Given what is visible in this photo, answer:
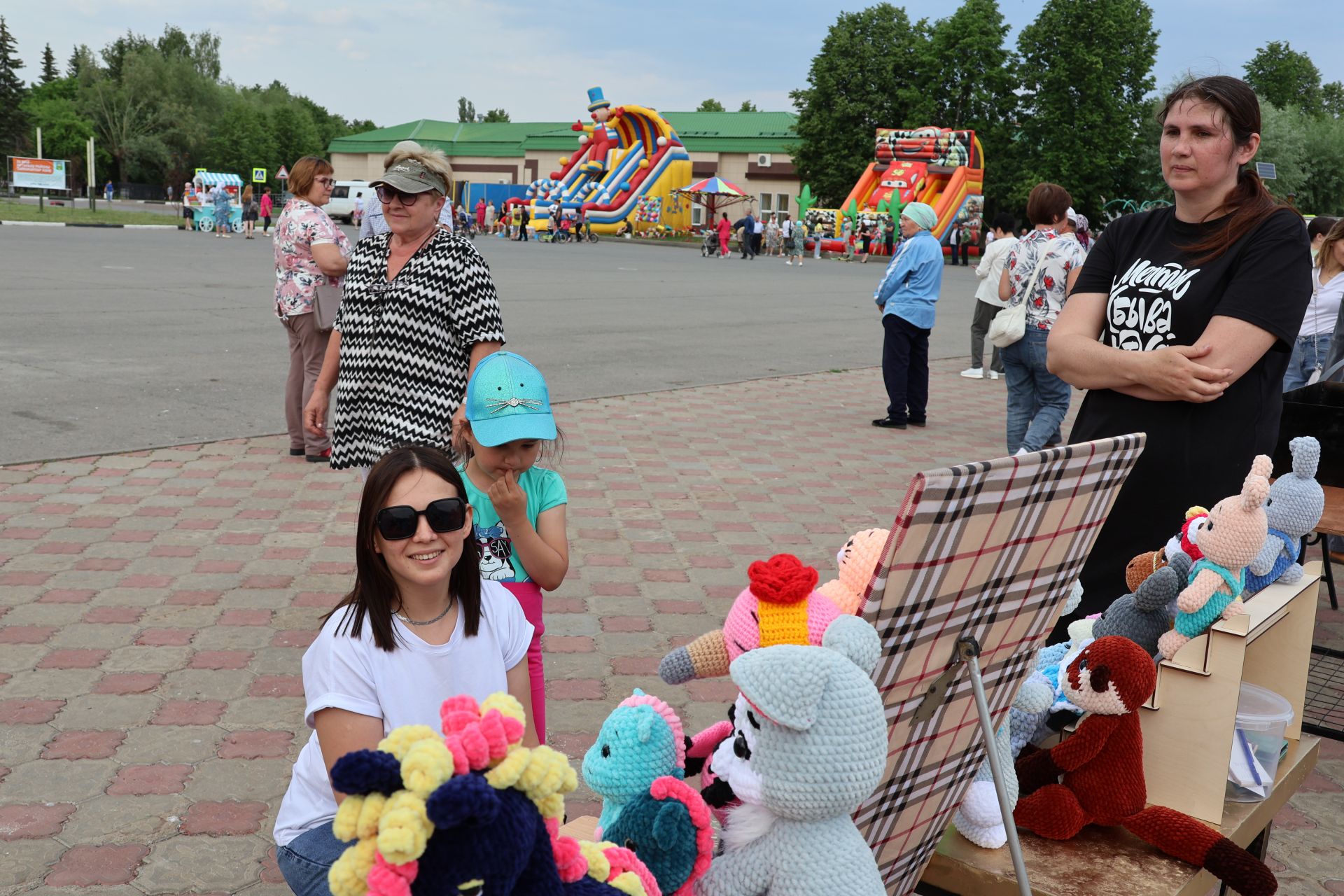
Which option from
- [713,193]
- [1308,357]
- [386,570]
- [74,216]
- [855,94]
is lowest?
[386,570]

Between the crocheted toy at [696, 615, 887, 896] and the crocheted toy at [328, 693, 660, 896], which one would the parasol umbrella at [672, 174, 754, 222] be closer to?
the crocheted toy at [696, 615, 887, 896]

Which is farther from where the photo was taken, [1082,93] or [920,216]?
[1082,93]

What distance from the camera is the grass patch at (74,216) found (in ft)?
128

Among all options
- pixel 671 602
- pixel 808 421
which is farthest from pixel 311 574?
pixel 808 421

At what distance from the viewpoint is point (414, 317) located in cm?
382

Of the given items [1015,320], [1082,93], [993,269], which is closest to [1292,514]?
[1015,320]

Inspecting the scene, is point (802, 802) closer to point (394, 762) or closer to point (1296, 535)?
point (394, 762)

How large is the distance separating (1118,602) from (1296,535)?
2.37ft

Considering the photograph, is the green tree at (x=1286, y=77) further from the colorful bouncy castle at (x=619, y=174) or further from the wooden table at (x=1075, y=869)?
the wooden table at (x=1075, y=869)

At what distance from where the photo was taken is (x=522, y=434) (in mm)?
2699

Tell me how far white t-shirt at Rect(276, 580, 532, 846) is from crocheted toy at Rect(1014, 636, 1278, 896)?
1.18 m

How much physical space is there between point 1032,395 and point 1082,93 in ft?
170

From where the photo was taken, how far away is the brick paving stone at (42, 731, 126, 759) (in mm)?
3611

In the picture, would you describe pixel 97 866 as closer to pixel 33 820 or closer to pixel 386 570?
pixel 33 820
